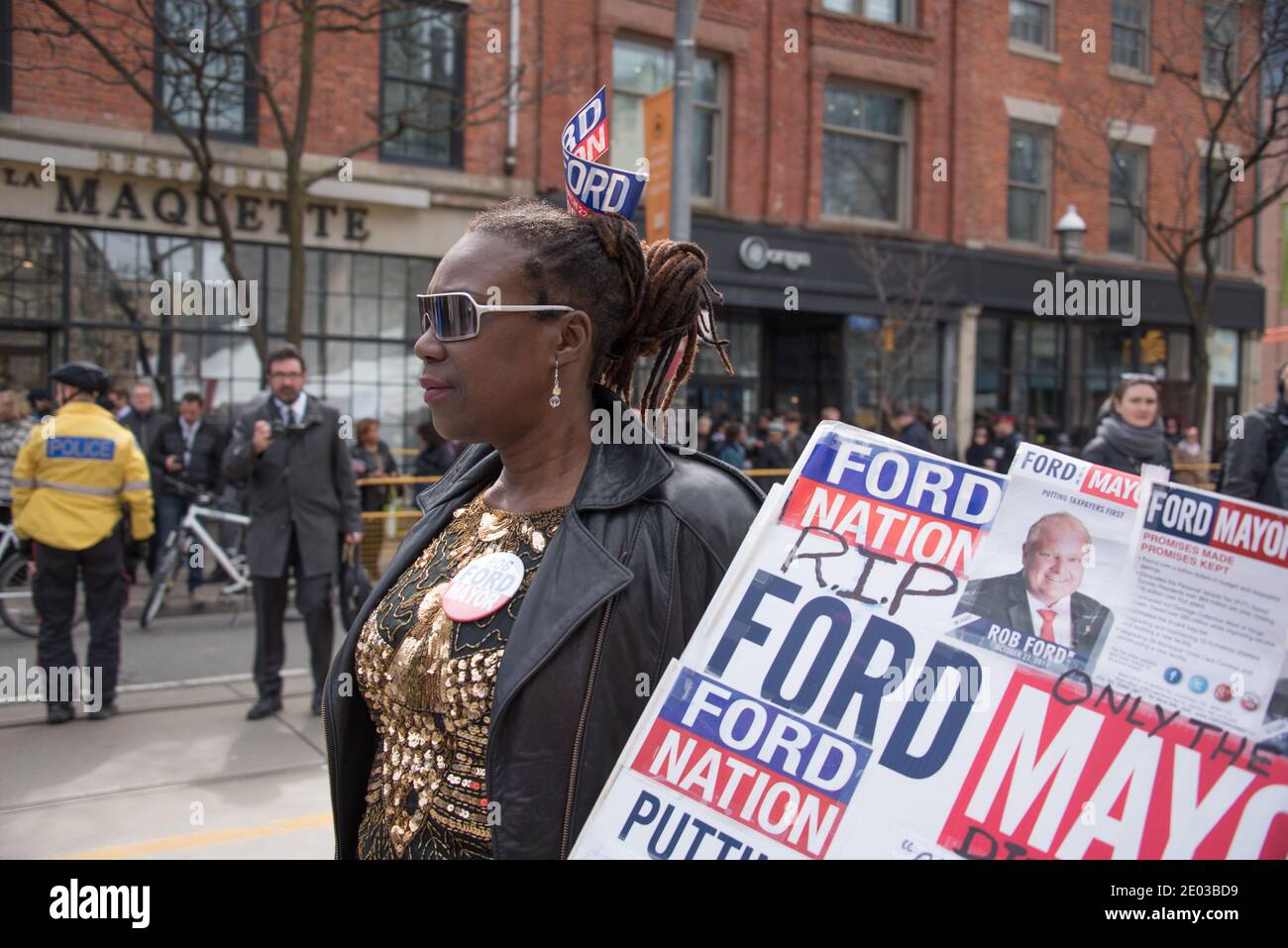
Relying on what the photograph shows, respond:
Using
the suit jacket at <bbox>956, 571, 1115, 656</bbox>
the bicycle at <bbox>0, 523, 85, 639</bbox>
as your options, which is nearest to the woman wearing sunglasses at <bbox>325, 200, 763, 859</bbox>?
the suit jacket at <bbox>956, 571, 1115, 656</bbox>

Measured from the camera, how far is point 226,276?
44.8ft

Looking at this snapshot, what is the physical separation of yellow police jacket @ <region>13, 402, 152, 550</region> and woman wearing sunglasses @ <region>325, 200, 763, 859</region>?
5199mm

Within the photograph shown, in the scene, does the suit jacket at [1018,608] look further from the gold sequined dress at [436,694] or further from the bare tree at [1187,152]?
the bare tree at [1187,152]

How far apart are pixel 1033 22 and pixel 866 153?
432 cm

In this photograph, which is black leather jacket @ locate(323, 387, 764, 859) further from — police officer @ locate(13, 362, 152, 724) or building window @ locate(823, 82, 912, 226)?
building window @ locate(823, 82, 912, 226)

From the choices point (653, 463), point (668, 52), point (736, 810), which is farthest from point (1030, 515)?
point (668, 52)

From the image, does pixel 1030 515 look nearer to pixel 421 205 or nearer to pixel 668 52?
pixel 421 205

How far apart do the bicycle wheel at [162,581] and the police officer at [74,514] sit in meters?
2.68

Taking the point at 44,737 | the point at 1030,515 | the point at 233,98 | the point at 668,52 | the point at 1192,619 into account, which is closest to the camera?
the point at 1192,619

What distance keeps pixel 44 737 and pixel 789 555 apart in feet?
19.3

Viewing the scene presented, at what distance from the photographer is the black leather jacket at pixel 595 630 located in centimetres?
168

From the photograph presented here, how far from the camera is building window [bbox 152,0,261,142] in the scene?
11086 mm

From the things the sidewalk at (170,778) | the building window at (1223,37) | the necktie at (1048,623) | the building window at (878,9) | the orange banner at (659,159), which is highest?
the building window at (878,9)

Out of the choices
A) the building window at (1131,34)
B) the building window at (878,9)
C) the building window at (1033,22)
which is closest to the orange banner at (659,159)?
the building window at (878,9)
